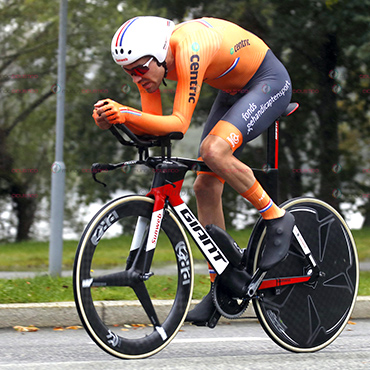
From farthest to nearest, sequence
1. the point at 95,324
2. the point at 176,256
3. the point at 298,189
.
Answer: the point at 298,189
the point at 176,256
the point at 95,324

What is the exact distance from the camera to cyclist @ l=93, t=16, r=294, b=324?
127 inches

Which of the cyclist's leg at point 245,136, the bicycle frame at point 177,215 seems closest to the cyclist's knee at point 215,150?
the cyclist's leg at point 245,136

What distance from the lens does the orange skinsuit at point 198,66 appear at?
3256mm

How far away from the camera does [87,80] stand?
28.9 feet

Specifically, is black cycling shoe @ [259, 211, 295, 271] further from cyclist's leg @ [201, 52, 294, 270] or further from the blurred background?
the blurred background

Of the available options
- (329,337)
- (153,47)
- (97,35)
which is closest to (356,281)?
→ (329,337)

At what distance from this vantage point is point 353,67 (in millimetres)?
9117

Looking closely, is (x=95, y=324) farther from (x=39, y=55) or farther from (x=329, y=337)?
(x=39, y=55)

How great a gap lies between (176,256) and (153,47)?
1.05 meters

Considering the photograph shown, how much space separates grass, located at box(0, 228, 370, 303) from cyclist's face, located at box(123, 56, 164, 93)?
914 millimetres

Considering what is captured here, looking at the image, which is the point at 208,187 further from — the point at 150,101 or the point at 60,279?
the point at 60,279

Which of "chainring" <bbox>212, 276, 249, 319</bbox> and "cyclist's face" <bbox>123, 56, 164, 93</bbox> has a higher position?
"cyclist's face" <bbox>123, 56, 164, 93</bbox>

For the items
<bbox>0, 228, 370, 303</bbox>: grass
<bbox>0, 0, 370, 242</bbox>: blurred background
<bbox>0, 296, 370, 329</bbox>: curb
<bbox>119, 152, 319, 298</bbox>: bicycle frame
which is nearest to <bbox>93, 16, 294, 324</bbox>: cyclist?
<bbox>119, 152, 319, 298</bbox>: bicycle frame

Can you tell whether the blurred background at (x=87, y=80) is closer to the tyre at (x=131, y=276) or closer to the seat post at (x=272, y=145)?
the seat post at (x=272, y=145)
